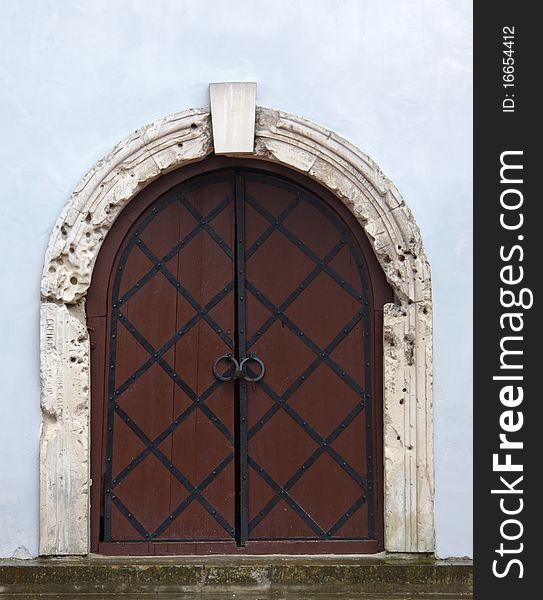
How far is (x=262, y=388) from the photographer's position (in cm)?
625

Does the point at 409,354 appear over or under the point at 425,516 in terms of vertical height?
over

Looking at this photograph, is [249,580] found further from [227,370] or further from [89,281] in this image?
[89,281]

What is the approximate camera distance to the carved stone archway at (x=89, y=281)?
6039 mm

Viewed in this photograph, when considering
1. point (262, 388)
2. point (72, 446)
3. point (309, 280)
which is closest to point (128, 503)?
point (72, 446)

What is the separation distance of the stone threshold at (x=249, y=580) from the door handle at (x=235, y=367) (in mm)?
949

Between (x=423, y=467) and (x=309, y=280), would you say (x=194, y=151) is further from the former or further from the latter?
(x=423, y=467)

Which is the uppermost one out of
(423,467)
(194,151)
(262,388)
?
(194,151)

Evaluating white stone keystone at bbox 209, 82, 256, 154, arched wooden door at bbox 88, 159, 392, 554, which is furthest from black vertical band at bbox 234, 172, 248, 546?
white stone keystone at bbox 209, 82, 256, 154

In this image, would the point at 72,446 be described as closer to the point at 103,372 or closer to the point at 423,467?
the point at 103,372

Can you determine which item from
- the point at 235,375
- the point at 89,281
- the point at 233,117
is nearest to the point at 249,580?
the point at 235,375

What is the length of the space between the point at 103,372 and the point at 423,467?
5.58 ft

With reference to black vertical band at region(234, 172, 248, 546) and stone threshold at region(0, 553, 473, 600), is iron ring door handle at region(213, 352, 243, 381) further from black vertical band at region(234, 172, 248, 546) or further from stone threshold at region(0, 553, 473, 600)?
stone threshold at region(0, 553, 473, 600)

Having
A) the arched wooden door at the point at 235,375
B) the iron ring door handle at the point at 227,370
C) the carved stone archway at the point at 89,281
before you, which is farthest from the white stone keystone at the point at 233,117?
the iron ring door handle at the point at 227,370

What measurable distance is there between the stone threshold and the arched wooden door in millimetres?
236
